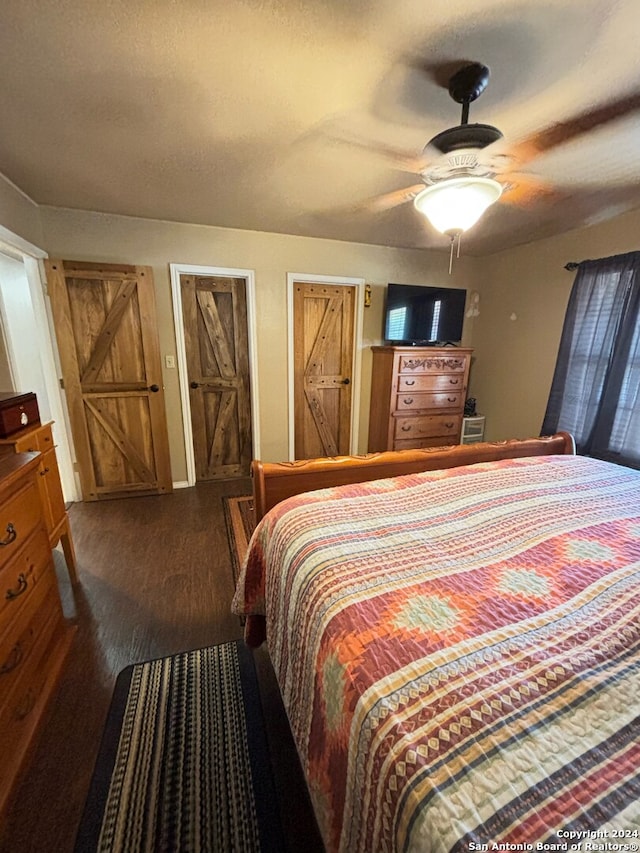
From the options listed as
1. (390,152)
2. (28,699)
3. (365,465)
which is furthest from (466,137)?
(28,699)

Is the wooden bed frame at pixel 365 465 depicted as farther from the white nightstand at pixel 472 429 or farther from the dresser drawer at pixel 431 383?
the white nightstand at pixel 472 429

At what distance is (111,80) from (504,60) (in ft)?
4.89

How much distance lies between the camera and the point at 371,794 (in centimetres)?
59

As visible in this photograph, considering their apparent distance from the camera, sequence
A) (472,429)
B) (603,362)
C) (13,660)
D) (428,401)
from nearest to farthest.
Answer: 1. (13,660)
2. (603,362)
3. (428,401)
4. (472,429)

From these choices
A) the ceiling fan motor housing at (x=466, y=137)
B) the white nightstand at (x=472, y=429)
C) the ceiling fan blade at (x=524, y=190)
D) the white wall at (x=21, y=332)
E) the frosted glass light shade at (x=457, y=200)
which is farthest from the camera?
the white nightstand at (x=472, y=429)

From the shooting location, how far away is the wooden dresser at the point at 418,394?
3.47 metres

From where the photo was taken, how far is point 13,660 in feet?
3.87

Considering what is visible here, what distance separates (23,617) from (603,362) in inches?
157

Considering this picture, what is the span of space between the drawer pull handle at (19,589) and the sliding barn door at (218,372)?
2278 millimetres

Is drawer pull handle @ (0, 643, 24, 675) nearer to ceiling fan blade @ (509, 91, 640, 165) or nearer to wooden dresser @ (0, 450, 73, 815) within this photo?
wooden dresser @ (0, 450, 73, 815)

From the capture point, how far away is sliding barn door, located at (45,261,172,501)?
109 inches

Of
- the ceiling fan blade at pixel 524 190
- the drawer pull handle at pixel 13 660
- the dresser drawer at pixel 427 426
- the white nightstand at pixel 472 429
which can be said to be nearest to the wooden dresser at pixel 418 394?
the dresser drawer at pixel 427 426

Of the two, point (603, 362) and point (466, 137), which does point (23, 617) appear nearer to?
point (466, 137)

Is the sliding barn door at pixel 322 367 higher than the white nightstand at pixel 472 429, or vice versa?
the sliding barn door at pixel 322 367
